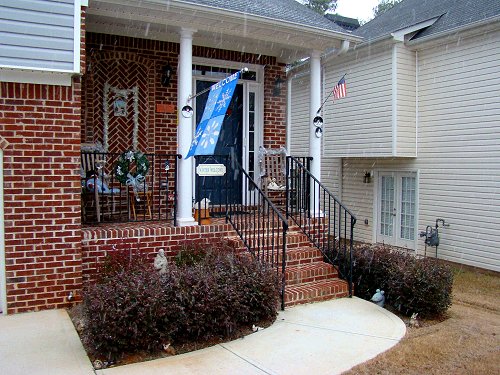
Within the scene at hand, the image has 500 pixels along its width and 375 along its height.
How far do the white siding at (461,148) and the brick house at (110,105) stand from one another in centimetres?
414

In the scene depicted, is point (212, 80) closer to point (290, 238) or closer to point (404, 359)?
point (290, 238)

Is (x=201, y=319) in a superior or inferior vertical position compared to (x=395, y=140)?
inferior

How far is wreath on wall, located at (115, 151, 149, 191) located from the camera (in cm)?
659

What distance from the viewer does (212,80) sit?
8344mm

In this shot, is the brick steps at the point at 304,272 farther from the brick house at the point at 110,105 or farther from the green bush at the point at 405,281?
the green bush at the point at 405,281

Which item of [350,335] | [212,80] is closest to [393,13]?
[212,80]

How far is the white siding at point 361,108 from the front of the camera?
11523 mm

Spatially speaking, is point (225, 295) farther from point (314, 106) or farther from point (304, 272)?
point (314, 106)

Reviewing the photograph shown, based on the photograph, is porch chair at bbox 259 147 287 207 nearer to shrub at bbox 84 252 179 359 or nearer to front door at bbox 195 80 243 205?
front door at bbox 195 80 243 205

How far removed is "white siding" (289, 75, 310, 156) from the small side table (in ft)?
27.9

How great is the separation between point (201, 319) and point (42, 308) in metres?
2.06

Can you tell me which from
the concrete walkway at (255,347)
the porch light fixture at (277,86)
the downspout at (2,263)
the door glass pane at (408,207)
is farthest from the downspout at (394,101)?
the downspout at (2,263)

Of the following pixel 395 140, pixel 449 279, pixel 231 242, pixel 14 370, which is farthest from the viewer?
pixel 395 140

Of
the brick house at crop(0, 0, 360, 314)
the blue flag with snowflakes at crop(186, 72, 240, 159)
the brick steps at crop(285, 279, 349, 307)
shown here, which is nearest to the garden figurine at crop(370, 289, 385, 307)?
the brick steps at crop(285, 279, 349, 307)
